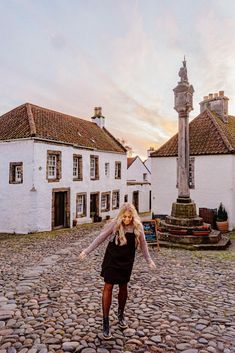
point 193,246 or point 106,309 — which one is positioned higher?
point 106,309

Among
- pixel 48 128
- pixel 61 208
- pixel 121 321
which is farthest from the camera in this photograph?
pixel 61 208

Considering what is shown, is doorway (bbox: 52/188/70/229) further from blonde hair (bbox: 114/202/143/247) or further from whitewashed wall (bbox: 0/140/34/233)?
blonde hair (bbox: 114/202/143/247)

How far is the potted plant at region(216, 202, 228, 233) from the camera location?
17344mm

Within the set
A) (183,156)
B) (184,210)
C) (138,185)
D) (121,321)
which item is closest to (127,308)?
(121,321)

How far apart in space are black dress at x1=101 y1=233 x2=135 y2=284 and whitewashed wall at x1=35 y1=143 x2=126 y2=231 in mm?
14512

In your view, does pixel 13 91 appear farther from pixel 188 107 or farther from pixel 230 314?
pixel 230 314

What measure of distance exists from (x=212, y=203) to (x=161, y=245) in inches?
334

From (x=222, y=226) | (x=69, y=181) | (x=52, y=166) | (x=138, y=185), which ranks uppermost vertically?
(x=52, y=166)

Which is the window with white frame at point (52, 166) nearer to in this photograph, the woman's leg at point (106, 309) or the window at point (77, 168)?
the window at point (77, 168)

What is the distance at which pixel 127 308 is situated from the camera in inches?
199

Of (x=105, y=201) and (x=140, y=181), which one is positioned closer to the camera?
(x=105, y=201)

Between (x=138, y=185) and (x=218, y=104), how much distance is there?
1517 centimetres

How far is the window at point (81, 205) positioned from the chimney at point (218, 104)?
12202 mm

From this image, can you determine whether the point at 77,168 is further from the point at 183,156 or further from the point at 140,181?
the point at 140,181
